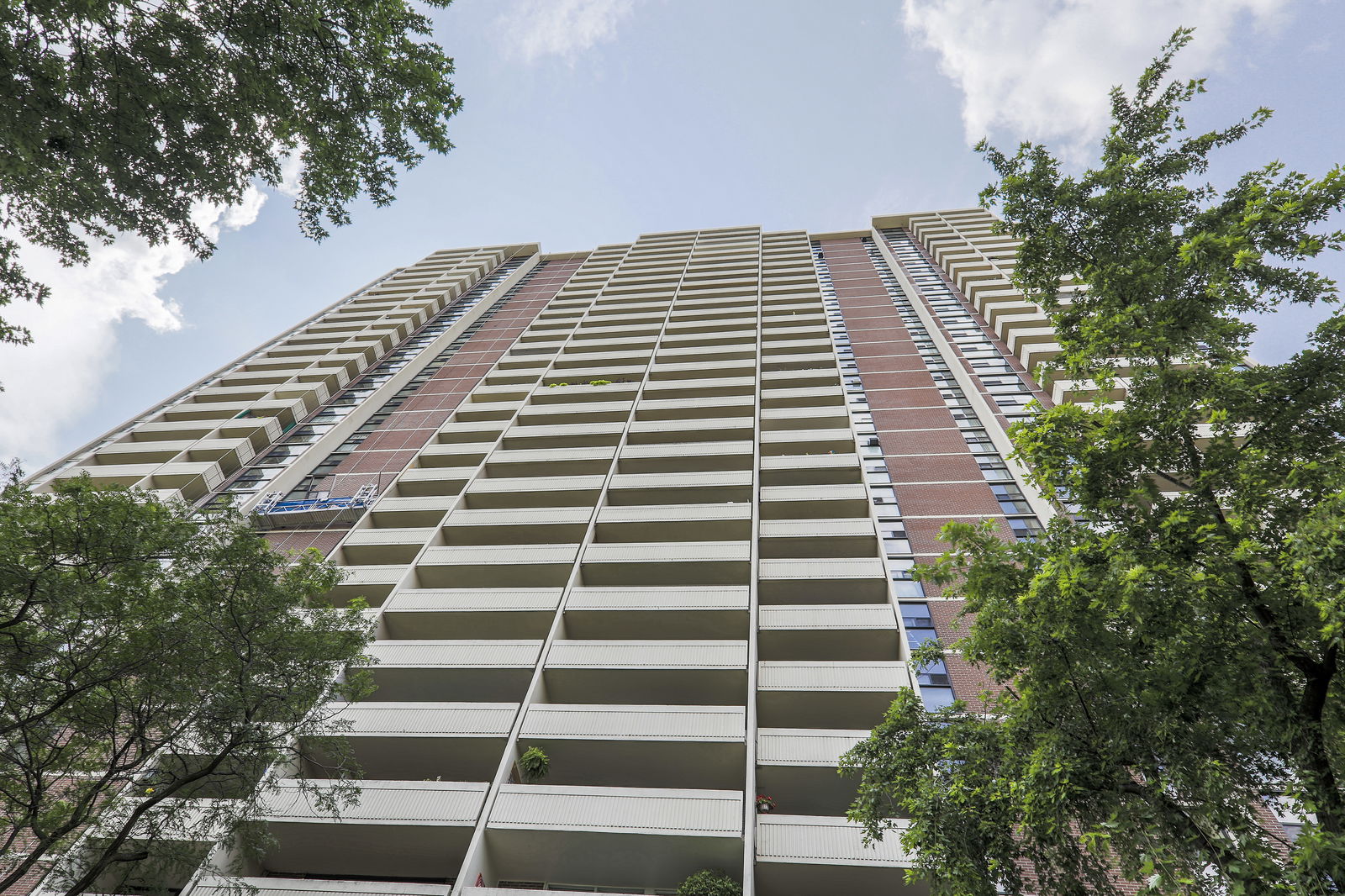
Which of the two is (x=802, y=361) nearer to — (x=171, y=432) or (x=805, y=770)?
(x=805, y=770)

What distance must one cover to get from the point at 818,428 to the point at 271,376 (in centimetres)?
3920

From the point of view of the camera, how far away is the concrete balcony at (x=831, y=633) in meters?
20.6

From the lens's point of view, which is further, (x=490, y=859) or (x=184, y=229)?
(x=490, y=859)

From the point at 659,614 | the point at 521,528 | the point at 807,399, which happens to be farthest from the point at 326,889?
the point at 807,399

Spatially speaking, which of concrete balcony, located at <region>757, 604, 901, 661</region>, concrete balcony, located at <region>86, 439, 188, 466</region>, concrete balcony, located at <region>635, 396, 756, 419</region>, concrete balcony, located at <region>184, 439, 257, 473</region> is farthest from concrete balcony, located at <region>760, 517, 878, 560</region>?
concrete balcony, located at <region>86, 439, 188, 466</region>

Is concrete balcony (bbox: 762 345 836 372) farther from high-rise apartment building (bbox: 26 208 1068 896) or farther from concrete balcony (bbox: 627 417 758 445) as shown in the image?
concrete balcony (bbox: 627 417 758 445)

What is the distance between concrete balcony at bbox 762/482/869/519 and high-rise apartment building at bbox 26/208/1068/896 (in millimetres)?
127

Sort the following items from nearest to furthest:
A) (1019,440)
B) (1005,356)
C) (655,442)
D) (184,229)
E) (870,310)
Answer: (1019,440), (184,229), (655,442), (1005,356), (870,310)

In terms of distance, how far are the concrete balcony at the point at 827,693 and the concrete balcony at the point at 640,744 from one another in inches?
73.6

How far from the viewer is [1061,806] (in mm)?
7633

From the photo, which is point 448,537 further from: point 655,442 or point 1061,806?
point 1061,806

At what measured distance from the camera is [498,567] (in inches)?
961

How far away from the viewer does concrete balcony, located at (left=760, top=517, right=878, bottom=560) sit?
974 inches

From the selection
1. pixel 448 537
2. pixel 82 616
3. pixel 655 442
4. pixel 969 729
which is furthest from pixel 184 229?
pixel 655 442
